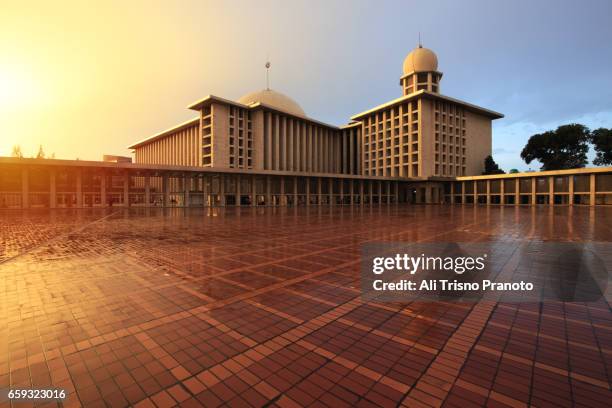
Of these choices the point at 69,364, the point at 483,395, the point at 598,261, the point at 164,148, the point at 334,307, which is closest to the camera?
the point at 483,395

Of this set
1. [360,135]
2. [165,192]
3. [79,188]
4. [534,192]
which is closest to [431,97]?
[360,135]

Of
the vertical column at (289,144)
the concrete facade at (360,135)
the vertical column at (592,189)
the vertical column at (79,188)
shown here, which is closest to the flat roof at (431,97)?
the concrete facade at (360,135)

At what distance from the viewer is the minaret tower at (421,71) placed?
214ft

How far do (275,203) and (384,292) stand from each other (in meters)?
44.9

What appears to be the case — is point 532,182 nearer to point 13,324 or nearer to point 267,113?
point 267,113

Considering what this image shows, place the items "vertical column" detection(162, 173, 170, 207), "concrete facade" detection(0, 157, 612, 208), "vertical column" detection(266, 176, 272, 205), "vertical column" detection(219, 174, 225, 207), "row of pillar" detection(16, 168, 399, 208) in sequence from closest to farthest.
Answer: "row of pillar" detection(16, 168, 399, 208)
"concrete facade" detection(0, 157, 612, 208)
"vertical column" detection(162, 173, 170, 207)
"vertical column" detection(219, 174, 225, 207)
"vertical column" detection(266, 176, 272, 205)

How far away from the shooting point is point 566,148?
63.8 meters

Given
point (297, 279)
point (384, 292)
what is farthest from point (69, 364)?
point (384, 292)

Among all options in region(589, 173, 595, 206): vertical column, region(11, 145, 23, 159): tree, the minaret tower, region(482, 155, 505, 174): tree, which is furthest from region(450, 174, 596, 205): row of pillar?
region(11, 145, 23, 159): tree

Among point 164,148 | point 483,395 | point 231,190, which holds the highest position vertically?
point 164,148

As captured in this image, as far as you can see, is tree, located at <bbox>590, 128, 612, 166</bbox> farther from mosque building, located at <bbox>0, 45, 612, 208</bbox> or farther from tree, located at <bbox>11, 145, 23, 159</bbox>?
tree, located at <bbox>11, 145, 23, 159</bbox>

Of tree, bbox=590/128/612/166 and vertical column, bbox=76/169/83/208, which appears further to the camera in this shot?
tree, bbox=590/128/612/166

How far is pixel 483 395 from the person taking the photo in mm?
2279

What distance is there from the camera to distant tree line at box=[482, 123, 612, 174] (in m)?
58.8
